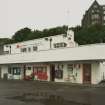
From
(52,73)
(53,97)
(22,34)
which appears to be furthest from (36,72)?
(22,34)

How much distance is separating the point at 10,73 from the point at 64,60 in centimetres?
1846

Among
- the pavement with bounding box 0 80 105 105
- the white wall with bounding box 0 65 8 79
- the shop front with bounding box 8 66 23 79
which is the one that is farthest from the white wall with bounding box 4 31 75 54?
the pavement with bounding box 0 80 105 105

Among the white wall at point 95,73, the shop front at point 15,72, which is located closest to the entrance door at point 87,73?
the white wall at point 95,73

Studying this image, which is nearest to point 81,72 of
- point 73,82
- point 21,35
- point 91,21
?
point 73,82

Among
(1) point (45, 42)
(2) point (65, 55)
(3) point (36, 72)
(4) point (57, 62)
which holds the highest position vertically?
(1) point (45, 42)

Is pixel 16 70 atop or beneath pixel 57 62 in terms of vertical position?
beneath

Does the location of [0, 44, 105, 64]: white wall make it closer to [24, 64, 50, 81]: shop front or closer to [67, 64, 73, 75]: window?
[24, 64, 50, 81]: shop front

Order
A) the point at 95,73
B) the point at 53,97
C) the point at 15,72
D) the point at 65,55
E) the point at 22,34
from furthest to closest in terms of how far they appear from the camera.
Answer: the point at 22,34, the point at 15,72, the point at 65,55, the point at 95,73, the point at 53,97

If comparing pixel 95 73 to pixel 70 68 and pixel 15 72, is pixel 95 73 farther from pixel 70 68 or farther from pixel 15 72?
pixel 15 72

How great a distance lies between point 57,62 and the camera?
42812 millimetres

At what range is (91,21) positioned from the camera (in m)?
135

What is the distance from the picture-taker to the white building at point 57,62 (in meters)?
36.9

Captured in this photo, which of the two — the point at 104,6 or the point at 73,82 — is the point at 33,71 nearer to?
the point at 73,82

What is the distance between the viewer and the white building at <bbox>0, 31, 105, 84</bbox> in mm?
36938
